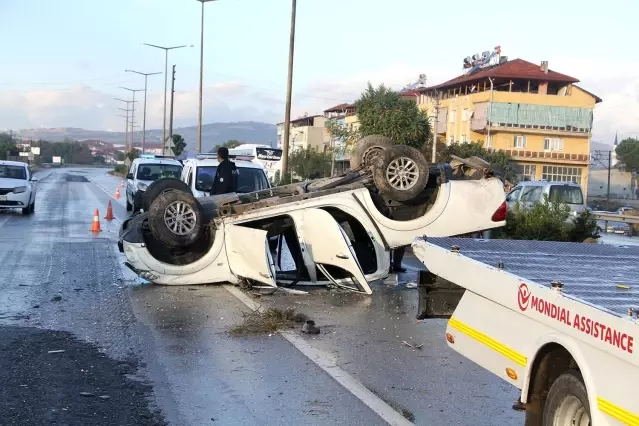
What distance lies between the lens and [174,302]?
420 inches

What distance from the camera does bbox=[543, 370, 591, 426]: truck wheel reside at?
4.22m

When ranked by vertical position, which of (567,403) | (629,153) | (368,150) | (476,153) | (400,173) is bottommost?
(567,403)

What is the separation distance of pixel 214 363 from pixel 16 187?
63.0 ft

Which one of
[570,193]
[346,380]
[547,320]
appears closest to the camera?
[547,320]

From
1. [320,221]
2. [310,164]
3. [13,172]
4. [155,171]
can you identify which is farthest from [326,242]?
[310,164]

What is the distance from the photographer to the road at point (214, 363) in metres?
6.16

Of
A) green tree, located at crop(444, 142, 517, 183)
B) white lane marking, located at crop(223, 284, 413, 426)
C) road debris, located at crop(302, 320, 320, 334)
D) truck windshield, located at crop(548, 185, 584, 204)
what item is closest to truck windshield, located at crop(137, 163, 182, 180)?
truck windshield, located at crop(548, 185, 584, 204)

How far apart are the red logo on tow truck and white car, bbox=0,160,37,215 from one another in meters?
22.5

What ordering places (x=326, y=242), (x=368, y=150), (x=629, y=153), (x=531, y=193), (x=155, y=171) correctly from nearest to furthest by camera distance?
(x=326, y=242) → (x=368, y=150) → (x=531, y=193) → (x=155, y=171) → (x=629, y=153)

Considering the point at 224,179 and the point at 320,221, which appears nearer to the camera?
the point at 320,221

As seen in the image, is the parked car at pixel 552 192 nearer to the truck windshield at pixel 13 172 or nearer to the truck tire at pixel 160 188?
the truck tire at pixel 160 188

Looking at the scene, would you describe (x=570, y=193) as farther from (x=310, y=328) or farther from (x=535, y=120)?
(x=535, y=120)

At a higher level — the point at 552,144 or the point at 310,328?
the point at 552,144

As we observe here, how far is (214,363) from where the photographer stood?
759 cm
